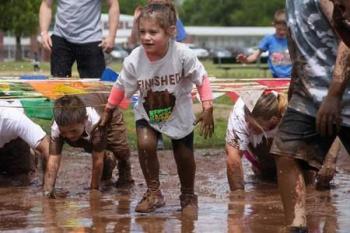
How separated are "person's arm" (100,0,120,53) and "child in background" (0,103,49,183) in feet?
3.96

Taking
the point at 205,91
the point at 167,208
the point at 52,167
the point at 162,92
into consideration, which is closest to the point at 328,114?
the point at 205,91

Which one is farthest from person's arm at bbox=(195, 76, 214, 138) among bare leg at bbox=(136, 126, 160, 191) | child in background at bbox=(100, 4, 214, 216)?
bare leg at bbox=(136, 126, 160, 191)

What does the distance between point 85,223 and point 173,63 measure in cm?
118

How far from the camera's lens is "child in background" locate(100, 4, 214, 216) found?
616cm

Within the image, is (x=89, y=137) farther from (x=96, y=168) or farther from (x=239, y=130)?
(x=239, y=130)

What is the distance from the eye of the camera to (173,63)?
20.4ft

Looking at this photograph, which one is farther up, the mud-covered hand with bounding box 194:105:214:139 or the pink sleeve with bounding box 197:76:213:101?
the pink sleeve with bounding box 197:76:213:101

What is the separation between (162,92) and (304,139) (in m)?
1.44

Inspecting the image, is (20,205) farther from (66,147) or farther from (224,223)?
(66,147)

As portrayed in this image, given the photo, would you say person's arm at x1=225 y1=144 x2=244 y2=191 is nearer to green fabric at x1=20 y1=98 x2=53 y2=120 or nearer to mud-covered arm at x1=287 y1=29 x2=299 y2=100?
green fabric at x1=20 y1=98 x2=53 y2=120

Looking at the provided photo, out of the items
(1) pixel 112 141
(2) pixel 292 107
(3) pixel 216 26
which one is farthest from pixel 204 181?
(3) pixel 216 26

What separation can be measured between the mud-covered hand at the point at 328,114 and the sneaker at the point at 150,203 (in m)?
1.72

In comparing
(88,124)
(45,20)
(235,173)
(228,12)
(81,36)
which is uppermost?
(45,20)

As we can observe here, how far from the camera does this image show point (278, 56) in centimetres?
1127
